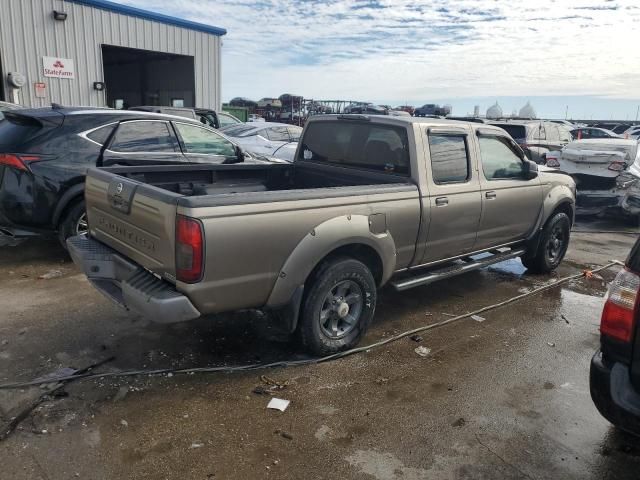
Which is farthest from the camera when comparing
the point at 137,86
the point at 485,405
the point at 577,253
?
the point at 137,86

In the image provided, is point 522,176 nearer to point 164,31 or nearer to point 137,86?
point 164,31

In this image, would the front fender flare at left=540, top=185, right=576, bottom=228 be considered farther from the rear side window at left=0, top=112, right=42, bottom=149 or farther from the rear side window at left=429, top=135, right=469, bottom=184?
the rear side window at left=0, top=112, right=42, bottom=149

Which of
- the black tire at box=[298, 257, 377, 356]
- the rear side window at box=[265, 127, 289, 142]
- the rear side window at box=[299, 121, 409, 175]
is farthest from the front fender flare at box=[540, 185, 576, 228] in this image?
the rear side window at box=[265, 127, 289, 142]

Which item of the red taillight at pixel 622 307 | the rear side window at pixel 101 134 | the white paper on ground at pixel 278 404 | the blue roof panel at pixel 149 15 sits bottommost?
the white paper on ground at pixel 278 404

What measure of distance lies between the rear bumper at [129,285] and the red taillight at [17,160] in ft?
6.05

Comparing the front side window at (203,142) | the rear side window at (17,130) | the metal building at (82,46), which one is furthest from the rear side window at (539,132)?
the rear side window at (17,130)

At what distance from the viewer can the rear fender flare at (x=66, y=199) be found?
18.8ft

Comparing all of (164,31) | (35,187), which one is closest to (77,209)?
(35,187)

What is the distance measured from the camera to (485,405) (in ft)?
11.7

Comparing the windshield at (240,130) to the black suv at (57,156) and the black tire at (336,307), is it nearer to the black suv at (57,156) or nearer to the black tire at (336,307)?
the black suv at (57,156)

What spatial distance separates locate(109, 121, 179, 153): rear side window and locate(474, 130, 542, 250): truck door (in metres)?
3.90

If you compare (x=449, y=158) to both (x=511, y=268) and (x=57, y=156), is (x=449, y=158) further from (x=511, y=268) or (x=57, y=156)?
(x=57, y=156)

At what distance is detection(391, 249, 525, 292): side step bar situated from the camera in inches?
181

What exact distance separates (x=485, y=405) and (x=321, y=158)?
287 centimetres
